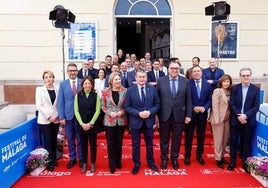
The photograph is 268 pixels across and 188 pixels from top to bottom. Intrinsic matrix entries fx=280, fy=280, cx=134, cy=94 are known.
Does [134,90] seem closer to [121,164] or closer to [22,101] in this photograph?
[121,164]

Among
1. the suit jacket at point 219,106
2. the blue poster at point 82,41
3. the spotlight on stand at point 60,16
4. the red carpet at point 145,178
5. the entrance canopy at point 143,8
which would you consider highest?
the entrance canopy at point 143,8

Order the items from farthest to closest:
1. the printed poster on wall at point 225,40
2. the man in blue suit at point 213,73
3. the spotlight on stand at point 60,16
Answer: the printed poster on wall at point 225,40 < the spotlight on stand at point 60,16 < the man in blue suit at point 213,73

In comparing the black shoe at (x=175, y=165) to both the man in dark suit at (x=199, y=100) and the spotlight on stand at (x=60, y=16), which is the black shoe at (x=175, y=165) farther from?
the spotlight on stand at (x=60, y=16)

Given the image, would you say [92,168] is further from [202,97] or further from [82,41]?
[82,41]

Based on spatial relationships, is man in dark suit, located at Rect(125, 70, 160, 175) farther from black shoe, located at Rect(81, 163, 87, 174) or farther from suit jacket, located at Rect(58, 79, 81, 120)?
suit jacket, located at Rect(58, 79, 81, 120)

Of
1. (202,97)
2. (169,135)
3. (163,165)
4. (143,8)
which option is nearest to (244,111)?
(202,97)

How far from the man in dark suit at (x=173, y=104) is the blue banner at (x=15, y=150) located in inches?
88.2

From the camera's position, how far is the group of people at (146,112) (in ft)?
14.4

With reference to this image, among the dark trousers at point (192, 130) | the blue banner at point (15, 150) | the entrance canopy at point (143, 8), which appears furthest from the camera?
the entrance canopy at point (143, 8)

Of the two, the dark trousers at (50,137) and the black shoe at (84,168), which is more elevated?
the dark trousers at (50,137)

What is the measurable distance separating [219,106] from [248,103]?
17.6 inches

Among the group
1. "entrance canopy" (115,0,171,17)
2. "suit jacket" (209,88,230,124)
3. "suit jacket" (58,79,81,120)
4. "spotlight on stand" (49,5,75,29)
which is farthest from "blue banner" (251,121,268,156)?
"entrance canopy" (115,0,171,17)

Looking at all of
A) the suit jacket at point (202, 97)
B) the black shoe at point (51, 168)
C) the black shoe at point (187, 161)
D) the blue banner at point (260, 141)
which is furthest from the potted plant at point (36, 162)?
the blue banner at point (260, 141)

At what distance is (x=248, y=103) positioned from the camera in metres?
4.42
